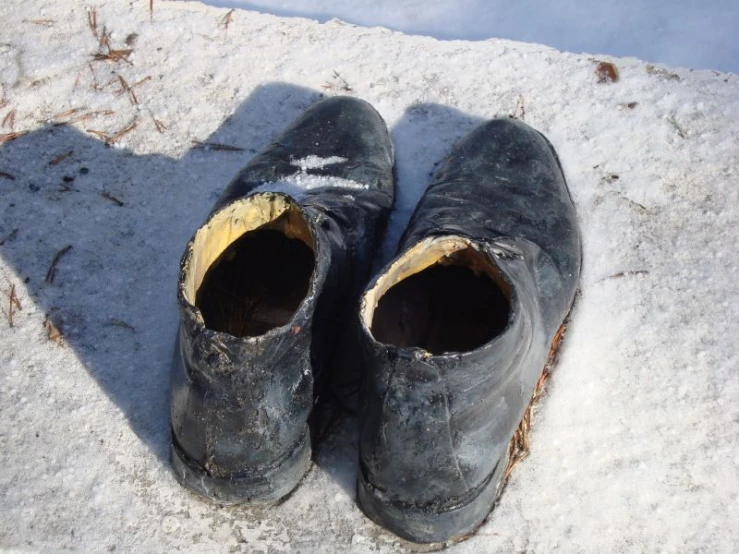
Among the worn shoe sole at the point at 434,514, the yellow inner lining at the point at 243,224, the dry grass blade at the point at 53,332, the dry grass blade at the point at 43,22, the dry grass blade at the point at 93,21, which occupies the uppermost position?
the yellow inner lining at the point at 243,224

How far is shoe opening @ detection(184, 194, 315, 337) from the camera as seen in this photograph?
2352 mm

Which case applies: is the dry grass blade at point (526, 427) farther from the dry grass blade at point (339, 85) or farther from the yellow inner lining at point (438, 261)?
the dry grass blade at point (339, 85)

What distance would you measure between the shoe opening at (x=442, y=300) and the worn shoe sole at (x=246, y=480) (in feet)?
1.30

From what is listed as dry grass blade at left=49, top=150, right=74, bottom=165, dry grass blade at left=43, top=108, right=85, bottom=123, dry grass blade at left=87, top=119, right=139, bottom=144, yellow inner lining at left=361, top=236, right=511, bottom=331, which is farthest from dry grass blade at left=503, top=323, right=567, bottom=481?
dry grass blade at left=43, top=108, right=85, bottom=123

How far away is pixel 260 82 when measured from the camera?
3479mm

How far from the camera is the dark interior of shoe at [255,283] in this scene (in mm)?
2459

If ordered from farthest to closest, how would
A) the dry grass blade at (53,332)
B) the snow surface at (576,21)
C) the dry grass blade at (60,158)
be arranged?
the snow surface at (576,21)
the dry grass blade at (60,158)
the dry grass blade at (53,332)

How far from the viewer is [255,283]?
2596 mm

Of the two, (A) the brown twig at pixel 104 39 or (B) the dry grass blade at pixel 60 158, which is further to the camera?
(A) the brown twig at pixel 104 39

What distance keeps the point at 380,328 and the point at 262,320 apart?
0.35 meters

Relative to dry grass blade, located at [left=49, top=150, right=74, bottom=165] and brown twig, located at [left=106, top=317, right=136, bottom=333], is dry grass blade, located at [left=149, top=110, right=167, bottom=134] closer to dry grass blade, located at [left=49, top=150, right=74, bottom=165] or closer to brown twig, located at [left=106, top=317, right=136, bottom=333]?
dry grass blade, located at [left=49, top=150, right=74, bottom=165]

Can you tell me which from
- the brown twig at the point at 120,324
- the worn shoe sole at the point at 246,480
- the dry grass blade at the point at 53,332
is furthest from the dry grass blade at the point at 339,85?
the worn shoe sole at the point at 246,480

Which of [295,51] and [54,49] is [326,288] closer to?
[295,51]

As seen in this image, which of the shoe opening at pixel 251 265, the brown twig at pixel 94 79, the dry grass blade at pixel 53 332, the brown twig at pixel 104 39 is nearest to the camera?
the shoe opening at pixel 251 265
